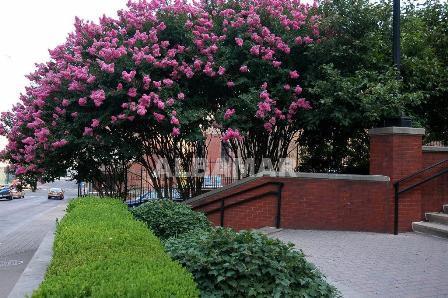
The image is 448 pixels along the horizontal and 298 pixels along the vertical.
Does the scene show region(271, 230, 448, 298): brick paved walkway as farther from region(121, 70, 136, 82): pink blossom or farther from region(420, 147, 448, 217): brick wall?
region(121, 70, 136, 82): pink blossom

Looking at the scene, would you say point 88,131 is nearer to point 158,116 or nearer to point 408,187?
point 158,116

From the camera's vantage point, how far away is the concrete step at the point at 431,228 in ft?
29.9

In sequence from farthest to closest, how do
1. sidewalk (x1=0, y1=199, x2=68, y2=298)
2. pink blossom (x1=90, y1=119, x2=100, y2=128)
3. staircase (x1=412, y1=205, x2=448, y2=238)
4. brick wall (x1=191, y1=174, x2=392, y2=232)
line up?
1. pink blossom (x1=90, y1=119, x2=100, y2=128)
2. brick wall (x1=191, y1=174, x2=392, y2=232)
3. staircase (x1=412, y1=205, x2=448, y2=238)
4. sidewalk (x1=0, y1=199, x2=68, y2=298)

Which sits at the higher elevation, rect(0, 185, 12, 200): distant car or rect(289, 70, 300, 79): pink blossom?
rect(289, 70, 300, 79): pink blossom

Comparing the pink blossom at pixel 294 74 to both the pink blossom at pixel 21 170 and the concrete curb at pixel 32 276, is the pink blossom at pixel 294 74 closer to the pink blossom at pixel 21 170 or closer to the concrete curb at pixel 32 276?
the concrete curb at pixel 32 276

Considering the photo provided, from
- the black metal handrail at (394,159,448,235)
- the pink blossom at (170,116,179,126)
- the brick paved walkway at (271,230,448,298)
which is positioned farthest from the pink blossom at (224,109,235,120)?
the black metal handrail at (394,159,448,235)

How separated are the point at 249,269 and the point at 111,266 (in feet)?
4.04

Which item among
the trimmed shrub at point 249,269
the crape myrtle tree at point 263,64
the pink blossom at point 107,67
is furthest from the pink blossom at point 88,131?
the trimmed shrub at point 249,269

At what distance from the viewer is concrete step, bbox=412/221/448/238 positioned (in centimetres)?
911

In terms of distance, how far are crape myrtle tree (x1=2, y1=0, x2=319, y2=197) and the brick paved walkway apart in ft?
9.61

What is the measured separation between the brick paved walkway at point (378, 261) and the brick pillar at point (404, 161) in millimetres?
462

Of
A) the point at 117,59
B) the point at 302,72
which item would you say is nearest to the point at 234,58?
the point at 302,72

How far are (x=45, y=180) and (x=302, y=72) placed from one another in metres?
6.60

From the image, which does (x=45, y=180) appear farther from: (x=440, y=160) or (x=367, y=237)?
(x=440, y=160)
